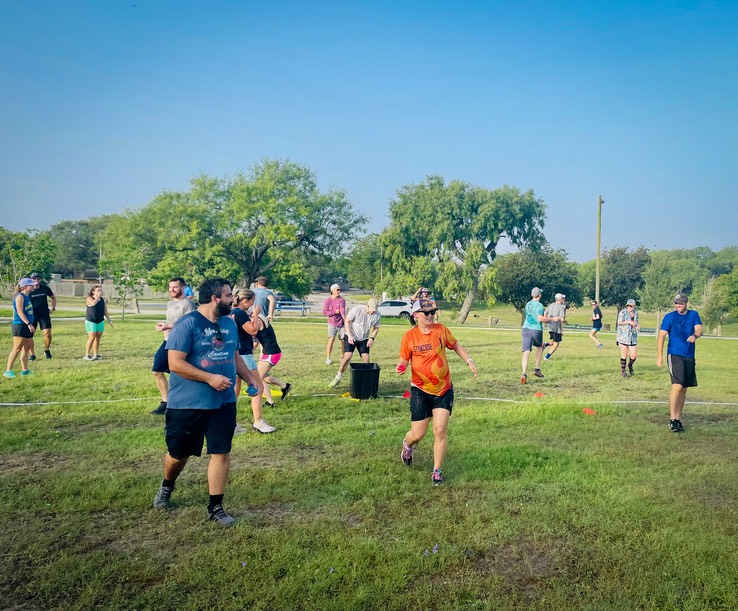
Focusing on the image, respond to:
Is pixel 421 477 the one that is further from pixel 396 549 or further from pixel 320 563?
pixel 320 563

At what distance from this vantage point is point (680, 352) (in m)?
8.48

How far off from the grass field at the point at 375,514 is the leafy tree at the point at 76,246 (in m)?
98.5

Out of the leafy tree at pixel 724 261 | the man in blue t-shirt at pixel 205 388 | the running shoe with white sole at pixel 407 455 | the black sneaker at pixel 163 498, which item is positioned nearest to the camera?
the man in blue t-shirt at pixel 205 388

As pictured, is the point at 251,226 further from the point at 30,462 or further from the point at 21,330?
the point at 30,462

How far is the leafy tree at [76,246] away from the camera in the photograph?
98000 millimetres

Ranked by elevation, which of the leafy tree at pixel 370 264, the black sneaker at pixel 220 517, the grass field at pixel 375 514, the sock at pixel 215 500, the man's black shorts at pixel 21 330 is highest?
the leafy tree at pixel 370 264

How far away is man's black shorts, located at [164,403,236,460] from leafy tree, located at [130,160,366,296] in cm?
3909

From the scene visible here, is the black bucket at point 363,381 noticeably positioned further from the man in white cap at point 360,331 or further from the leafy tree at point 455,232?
the leafy tree at point 455,232

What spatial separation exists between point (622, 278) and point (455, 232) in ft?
83.8

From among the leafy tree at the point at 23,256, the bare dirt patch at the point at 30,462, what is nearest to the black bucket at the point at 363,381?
the bare dirt patch at the point at 30,462

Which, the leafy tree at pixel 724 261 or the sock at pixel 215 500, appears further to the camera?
the leafy tree at pixel 724 261

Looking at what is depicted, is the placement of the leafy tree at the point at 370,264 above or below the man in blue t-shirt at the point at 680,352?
above

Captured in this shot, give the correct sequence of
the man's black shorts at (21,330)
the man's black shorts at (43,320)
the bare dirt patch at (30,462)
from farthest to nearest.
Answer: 1. the man's black shorts at (43,320)
2. the man's black shorts at (21,330)
3. the bare dirt patch at (30,462)

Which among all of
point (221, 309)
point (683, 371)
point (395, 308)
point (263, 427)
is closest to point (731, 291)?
point (395, 308)
